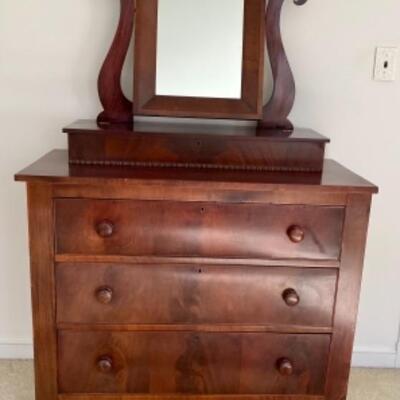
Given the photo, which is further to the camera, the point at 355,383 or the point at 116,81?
the point at 355,383

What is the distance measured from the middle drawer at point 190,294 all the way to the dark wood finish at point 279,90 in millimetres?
524

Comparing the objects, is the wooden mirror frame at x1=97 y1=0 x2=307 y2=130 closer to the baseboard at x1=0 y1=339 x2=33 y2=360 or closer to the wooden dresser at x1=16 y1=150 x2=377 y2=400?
the wooden dresser at x1=16 y1=150 x2=377 y2=400

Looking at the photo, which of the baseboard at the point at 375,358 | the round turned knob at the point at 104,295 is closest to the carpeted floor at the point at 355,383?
the baseboard at the point at 375,358

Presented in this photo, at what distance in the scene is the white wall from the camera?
1513 mm

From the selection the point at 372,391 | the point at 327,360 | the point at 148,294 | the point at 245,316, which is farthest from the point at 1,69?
the point at 372,391

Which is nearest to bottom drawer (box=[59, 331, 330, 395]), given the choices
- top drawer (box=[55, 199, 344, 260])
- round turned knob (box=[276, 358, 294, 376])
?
round turned knob (box=[276, 358, 294, 376])

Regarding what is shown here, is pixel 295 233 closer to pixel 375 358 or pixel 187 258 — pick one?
pixel 187 258

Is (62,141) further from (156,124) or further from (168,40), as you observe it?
(168,40)

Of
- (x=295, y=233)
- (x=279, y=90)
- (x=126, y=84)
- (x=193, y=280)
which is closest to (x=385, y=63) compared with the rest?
(x=279, y=90)

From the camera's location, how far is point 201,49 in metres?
1.40

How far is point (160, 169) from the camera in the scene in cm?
127

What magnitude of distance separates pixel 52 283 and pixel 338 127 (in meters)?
1.10

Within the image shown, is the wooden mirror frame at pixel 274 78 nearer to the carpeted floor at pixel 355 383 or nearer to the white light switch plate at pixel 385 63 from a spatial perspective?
the white light switch plate at pixel 385 63

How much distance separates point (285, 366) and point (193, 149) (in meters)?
0.67
